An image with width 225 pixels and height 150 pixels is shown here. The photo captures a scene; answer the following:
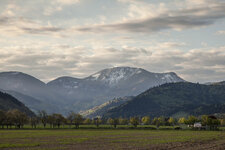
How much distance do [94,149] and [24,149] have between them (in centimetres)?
1532

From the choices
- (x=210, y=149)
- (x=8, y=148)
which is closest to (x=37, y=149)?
(x=8, y=148)

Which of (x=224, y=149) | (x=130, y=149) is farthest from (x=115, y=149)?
(x=224, y=149)

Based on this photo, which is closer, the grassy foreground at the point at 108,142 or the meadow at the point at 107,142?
the meadow at the point at 107,142

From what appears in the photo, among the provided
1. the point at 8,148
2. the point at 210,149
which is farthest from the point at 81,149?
the point at 210,149

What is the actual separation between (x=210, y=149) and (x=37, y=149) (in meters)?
38.0

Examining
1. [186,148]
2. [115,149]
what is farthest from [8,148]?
[186,148]

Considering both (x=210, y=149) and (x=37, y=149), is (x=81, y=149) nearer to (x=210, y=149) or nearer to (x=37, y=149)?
(x=37, y=149)

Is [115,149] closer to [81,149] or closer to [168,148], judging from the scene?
[81,149]

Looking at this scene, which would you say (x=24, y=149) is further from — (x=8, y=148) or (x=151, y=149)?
(x=151, y=149)

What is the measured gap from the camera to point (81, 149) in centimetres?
6981

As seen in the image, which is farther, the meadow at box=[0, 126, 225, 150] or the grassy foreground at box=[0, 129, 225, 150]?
the grassy foreground at box=[0, 129, 225, 150]

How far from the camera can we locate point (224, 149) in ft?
225

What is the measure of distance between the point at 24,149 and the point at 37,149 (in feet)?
9.45

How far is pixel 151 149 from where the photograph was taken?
69.2 meters
